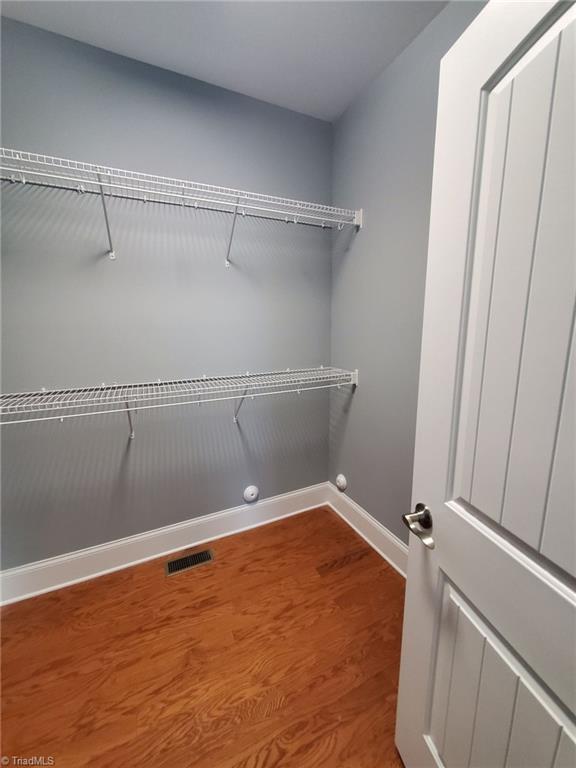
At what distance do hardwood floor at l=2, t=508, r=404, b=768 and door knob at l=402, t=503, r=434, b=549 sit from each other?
82 centimetres

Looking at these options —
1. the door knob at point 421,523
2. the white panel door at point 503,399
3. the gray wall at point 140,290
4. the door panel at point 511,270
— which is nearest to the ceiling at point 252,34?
the gray wall at point 140,290

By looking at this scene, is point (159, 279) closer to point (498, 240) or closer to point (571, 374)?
point (498, 240)

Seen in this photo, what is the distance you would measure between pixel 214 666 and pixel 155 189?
2.12 metres

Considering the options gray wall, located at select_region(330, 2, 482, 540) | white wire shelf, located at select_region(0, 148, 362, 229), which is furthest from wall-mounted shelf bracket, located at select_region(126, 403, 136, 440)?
gray wall, located at select_region(330, 2, 482, 540)

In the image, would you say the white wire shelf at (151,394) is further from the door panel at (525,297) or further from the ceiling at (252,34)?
the ceiling at (252,34)

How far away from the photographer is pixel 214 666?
118 cm

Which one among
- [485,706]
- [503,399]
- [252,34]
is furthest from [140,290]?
[485,706]

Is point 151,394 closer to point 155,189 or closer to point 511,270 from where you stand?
point 155,189

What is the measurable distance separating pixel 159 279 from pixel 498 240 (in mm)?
1457

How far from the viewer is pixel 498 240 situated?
536 mm

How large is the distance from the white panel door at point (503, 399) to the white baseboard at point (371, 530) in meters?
0.88

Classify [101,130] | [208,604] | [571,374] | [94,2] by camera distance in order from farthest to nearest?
[208,604] < [101,130] < [94,2] < [571,374]

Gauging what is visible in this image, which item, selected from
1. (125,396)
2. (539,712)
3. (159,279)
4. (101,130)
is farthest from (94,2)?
(539,712)

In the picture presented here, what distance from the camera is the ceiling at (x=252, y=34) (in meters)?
1.13
